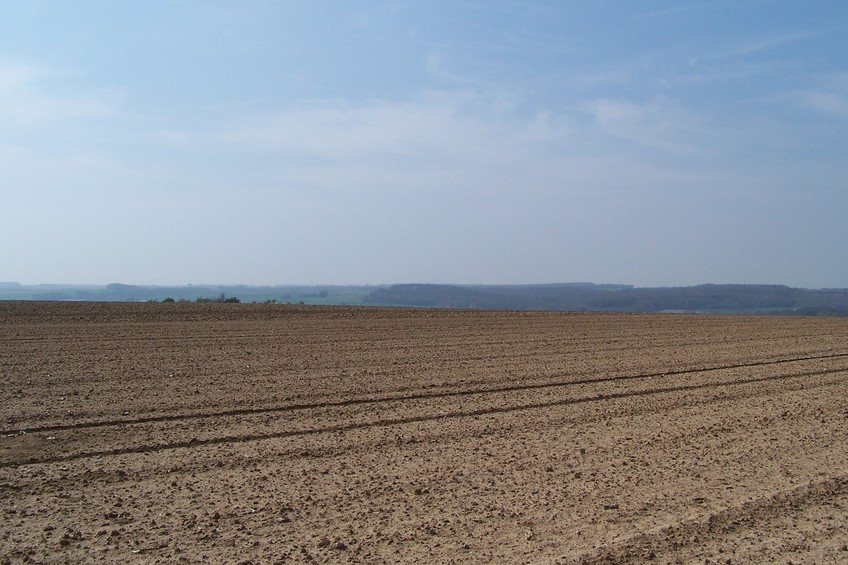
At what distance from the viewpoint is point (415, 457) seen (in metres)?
8.90

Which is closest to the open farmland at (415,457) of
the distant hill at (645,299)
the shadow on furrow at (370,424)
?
the shadow on furrow at (370,424)

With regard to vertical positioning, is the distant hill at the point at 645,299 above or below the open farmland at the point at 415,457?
above

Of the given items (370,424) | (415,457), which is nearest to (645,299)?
(370,424)

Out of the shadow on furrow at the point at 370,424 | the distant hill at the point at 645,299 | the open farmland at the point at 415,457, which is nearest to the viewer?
the open farmland at the point at 415,457

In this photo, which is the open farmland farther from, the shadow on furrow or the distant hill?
the distant hill

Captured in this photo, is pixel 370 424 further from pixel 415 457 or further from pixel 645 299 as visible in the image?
pixel 645 299

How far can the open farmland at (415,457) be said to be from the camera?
20.8 ft

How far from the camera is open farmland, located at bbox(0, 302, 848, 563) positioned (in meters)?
6.34

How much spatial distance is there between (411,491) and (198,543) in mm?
2170

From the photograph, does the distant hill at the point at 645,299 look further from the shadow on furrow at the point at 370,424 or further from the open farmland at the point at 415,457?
the shadow on furrow at the point at 370,424

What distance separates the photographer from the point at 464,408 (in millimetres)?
11812

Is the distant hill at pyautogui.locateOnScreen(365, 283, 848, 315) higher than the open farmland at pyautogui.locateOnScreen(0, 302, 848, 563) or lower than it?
higher

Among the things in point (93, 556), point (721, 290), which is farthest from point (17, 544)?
point (721, 290)

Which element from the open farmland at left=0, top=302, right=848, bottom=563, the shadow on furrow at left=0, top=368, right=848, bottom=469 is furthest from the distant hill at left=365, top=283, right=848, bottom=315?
the shadow on furrow at left=0, top=368, right=848, bottom=469
